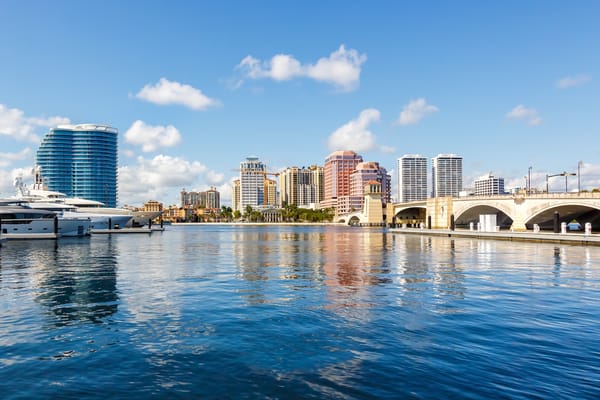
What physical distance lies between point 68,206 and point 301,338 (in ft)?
304

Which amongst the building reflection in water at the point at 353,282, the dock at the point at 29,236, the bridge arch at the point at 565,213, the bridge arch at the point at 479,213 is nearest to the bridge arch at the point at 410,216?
the bridge arch at the point at 479,213

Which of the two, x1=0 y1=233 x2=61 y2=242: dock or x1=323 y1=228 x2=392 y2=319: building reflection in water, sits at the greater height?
x1=0 y1=233 x2=61 y2=242: dock

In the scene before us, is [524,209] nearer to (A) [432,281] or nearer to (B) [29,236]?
(A) [432,281]

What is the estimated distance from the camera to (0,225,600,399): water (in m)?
9.48

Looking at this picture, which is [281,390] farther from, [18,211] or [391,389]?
[18,211]

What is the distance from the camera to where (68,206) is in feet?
297

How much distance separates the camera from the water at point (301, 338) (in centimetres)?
948

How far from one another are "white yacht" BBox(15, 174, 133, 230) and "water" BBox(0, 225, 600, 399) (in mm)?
74977

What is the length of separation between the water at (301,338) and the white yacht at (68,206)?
246ft

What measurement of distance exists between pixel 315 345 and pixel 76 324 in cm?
905

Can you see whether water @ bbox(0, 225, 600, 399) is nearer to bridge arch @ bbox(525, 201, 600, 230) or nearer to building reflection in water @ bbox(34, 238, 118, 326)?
building reflection in water @ bbox(34, 238, 118, 326)

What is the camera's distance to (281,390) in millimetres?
9133

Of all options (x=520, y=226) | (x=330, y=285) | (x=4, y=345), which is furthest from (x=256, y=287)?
(x=520, y=226)

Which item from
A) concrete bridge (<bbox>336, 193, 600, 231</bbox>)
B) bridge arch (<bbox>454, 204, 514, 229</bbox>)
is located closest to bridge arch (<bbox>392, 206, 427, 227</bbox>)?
concrete bridge (<bbox>336, 193, 600, 231</bbox>)
